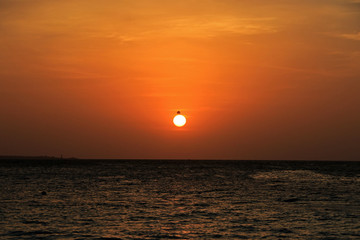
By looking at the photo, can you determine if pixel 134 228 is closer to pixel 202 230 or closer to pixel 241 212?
pixel 202 230

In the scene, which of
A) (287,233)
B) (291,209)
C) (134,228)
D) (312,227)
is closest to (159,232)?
(134,228)

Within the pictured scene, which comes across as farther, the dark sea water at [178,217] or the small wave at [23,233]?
the dark sea water at [178,217]

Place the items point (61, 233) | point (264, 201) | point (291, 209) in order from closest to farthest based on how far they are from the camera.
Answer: point (61, 233) → point (291, 209) → point (264, 201)

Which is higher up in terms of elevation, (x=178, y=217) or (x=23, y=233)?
(x=178, y=217)

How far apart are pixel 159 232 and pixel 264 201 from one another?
2259cm

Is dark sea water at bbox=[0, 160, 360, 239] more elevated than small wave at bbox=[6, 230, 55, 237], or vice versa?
dark sea water at bbox=[0, 160, 360, 239]

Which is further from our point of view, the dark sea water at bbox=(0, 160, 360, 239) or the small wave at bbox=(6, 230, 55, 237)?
the dark sea water at bbox=(0, 160, 360, 239)

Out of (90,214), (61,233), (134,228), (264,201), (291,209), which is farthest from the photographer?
(264,201)

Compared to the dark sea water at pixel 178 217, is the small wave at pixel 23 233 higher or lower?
lower

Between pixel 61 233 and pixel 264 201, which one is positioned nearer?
pixel 61 233

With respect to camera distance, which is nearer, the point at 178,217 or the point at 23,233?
the point at 23,233

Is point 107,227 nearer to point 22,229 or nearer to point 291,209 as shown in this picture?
point 22,229

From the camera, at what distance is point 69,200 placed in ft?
174

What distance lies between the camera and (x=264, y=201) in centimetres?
5259
